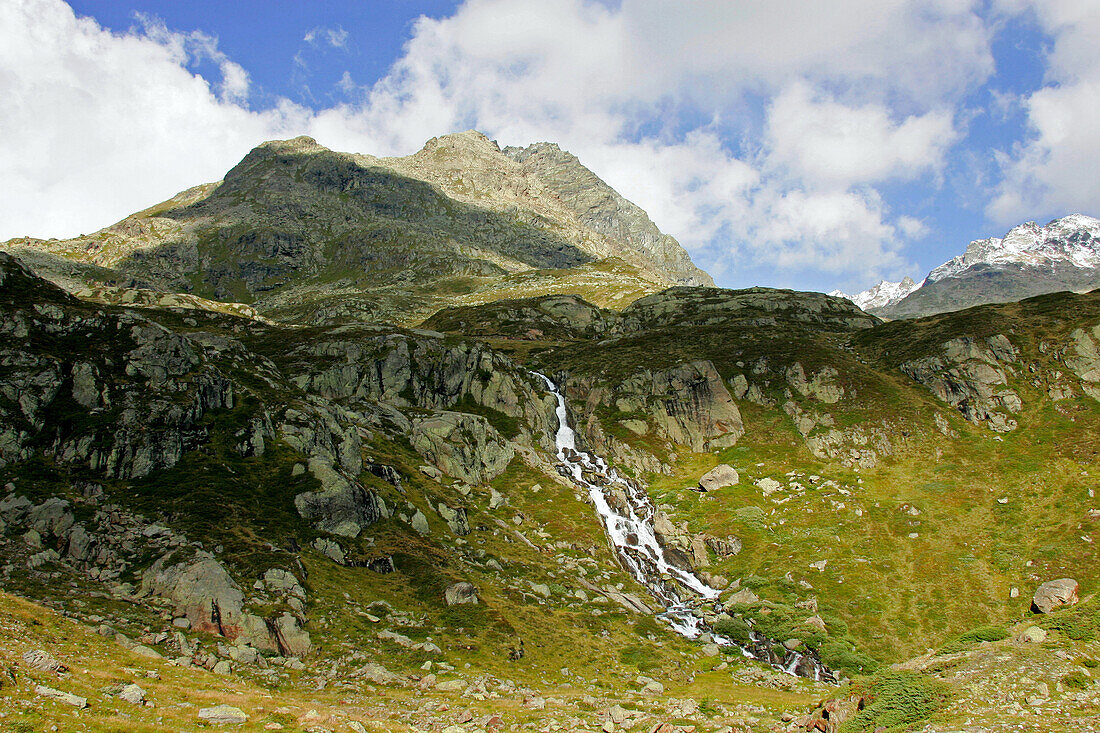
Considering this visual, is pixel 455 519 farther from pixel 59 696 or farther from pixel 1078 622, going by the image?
pixel 1078 622

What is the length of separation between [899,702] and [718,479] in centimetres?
5749

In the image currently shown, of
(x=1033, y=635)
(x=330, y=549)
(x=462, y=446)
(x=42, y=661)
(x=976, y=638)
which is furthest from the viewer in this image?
(x=462, y=446)

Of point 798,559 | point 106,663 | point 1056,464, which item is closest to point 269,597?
point 106,663

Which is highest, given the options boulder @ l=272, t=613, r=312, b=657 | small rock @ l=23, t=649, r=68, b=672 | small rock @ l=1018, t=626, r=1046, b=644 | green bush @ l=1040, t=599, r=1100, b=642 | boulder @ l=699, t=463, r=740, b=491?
boulder @ l=699, t=463, r=740, b=491

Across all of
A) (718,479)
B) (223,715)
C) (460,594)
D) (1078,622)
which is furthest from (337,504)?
(718,479)

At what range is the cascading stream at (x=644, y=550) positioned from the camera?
5003cm

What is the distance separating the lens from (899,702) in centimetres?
2342

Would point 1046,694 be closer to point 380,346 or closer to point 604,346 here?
point 380,346

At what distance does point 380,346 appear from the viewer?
106 meters

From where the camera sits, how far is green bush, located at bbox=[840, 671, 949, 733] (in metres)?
22.1

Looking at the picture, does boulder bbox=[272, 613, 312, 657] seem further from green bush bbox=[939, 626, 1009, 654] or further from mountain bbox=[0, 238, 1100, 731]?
green bush bbox=[939, 626, 1009, 654]

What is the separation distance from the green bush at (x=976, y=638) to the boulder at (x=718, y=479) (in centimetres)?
4799

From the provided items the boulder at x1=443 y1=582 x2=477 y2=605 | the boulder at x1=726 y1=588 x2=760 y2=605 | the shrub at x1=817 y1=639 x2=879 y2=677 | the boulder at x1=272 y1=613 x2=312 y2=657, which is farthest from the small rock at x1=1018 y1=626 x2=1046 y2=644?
the boulder at x1=272 y1=613 x2=312 y2=657

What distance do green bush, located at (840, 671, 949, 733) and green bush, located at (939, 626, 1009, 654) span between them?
234 inches
